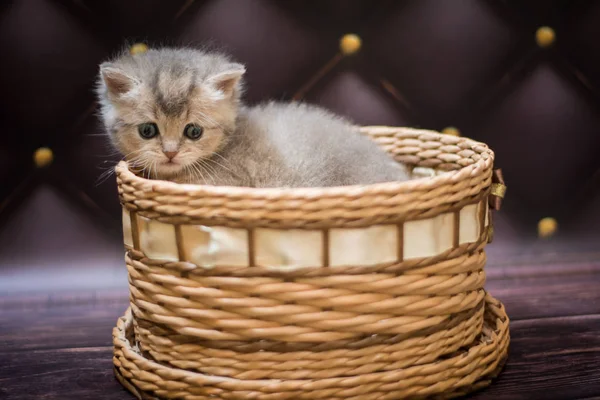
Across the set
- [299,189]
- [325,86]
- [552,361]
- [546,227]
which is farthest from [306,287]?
[546,227]

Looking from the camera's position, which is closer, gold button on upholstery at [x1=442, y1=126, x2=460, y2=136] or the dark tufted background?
the dark tufted background

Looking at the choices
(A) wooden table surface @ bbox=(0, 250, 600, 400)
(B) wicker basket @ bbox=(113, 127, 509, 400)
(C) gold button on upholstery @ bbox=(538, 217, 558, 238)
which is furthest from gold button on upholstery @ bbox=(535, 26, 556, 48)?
(B) wicker basket @ bbox=(113, 127, 509, 400)

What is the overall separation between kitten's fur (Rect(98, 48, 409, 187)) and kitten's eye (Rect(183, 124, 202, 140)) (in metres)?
0.01

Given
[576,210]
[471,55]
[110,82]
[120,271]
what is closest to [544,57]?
[471,55]

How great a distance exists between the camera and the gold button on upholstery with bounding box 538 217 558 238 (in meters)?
1.83

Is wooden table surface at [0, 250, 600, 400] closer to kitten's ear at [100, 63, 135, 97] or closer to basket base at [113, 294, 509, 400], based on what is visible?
basket base at [113, 294, 509, 400]

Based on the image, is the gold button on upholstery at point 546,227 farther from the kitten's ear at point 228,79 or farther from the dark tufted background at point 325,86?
the kitten's ear at point 228,79

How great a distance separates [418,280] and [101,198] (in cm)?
105

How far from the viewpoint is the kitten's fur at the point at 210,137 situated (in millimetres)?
1196

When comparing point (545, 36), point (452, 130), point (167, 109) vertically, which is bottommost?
point (452, 130)

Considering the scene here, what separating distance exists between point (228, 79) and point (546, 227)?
108 cm

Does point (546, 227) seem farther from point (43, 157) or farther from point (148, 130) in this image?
point (43, 157)

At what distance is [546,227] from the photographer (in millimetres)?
1827

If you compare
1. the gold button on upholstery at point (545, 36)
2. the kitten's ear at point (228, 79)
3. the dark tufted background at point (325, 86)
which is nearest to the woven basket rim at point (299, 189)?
the kitten's ear at point (228, 79)
